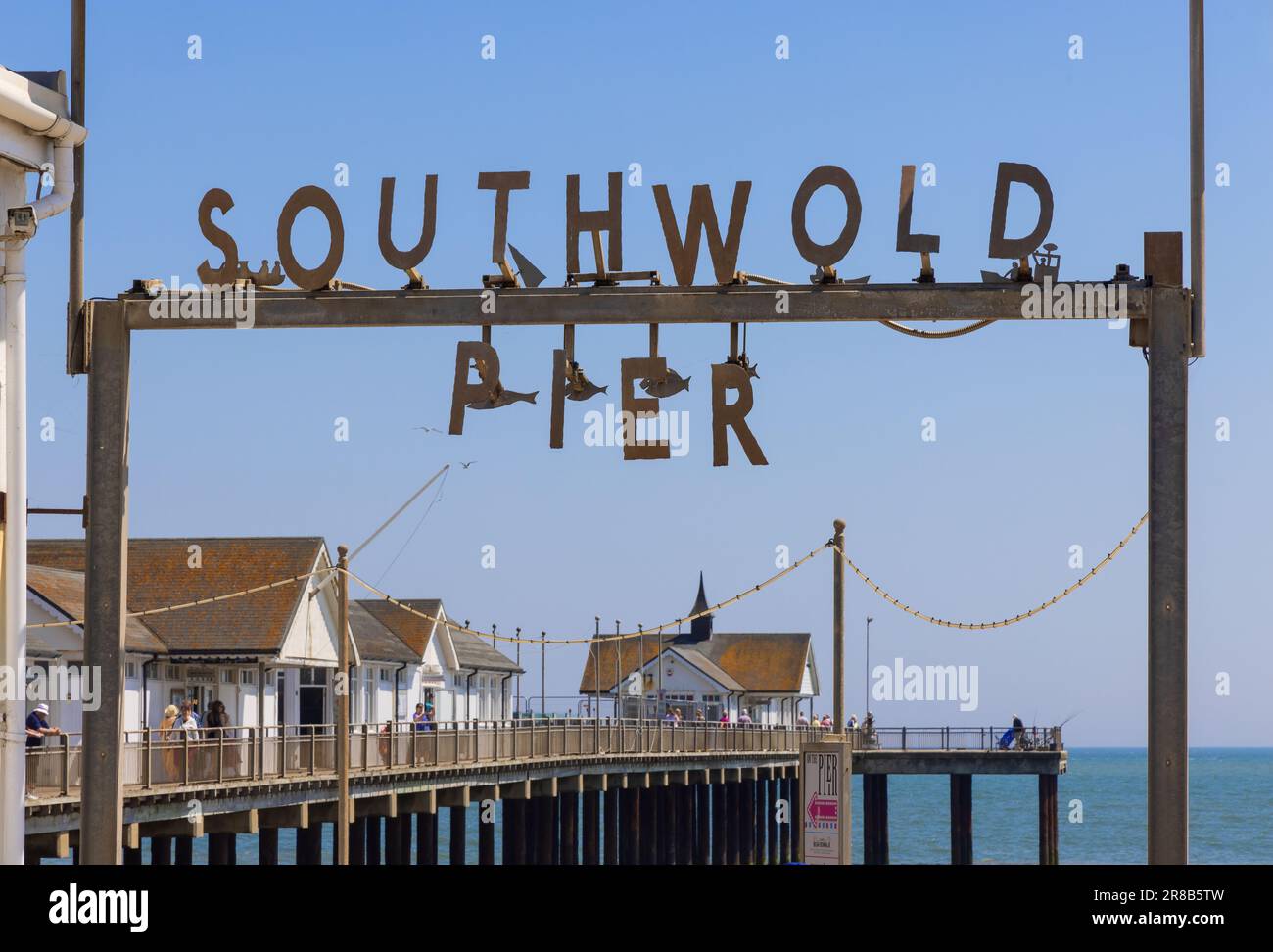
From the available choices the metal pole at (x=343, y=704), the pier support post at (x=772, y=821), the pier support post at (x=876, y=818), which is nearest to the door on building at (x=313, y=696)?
the metal pole at (x=343, y=704)

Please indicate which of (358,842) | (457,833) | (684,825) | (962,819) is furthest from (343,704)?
(962,819)

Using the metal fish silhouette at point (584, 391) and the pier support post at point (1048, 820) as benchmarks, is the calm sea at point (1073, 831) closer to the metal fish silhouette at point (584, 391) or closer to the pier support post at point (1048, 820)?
the pier support post at point (1048, 820)

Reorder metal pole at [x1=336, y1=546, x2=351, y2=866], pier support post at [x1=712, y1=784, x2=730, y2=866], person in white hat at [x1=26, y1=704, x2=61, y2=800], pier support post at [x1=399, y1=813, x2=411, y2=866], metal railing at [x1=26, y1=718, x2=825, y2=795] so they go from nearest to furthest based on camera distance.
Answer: person in white hat at [x1=26, y1=704, x2=61, y2=800]
metal railing at [x1=26, y1=718, x2=825, y2=795]
metal pole at [x1=336, y1=546, x2=351, y2=866]
pier support post at [x1=399, y1=813, x2=411, y2=866]
pier support post at [x1=712, y1=784, x2=730, y2=866]

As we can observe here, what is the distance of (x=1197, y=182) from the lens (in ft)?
38.9

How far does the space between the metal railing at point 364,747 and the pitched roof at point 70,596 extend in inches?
94.4

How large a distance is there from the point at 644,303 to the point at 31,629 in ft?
83.6

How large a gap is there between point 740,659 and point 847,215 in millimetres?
82586

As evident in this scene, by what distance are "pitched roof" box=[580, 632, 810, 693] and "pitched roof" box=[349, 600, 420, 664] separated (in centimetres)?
3224

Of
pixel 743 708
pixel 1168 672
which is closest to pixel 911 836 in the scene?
pixel 743 708

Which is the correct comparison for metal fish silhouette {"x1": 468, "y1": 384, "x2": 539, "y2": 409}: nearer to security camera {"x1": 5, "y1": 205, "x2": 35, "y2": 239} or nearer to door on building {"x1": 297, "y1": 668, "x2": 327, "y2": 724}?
security camera {"x1": 5, "y1": 205, "x2": 35, "y2": 239}

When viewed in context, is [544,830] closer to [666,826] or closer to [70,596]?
[666,826]

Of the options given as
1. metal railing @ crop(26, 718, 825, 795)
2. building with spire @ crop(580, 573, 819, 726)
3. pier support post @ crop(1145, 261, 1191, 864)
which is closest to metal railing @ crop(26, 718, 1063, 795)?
metal railing @ crop(26, 718, 825, 795)

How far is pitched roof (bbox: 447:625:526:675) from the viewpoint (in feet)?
212
